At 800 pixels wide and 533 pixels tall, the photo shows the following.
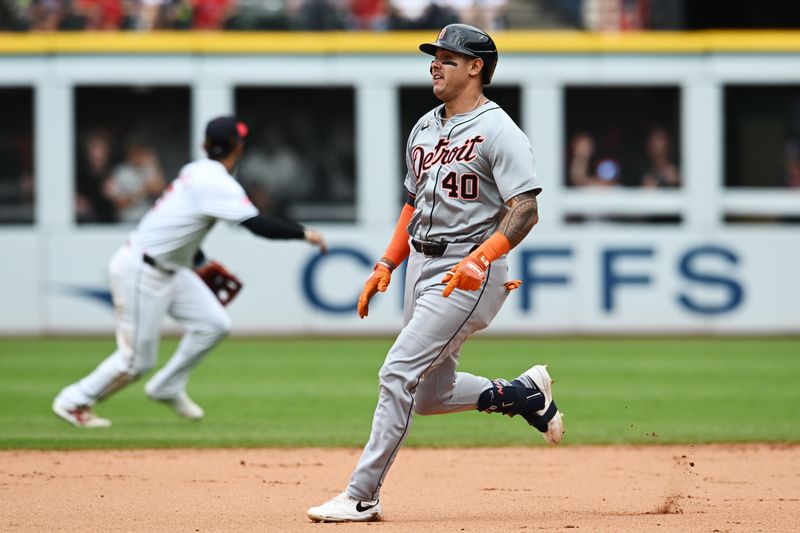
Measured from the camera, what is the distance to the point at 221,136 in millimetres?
8922

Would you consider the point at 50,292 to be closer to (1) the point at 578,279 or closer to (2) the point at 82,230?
(2) the point at 82,230

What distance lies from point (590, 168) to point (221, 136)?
29.4ft

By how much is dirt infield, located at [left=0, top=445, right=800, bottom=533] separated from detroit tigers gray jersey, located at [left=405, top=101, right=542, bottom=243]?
128 centimetres

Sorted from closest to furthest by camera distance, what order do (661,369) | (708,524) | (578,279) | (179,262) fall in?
(708,524)
(179,262)
(661,369)
(578,279)

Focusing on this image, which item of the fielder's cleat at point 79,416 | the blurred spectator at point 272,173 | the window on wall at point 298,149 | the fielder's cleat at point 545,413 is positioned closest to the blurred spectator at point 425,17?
the window on wall at point 298,149

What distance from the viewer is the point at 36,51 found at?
55.6 ft

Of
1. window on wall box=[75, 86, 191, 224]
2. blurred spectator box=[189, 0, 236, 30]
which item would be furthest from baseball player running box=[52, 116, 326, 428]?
blurred spectator box=[189, 0, 236, 30]

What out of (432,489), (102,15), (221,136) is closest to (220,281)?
(221,136)

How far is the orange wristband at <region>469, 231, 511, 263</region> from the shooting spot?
18.5ft

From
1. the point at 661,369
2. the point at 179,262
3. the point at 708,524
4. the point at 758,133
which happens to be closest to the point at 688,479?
the point at 708,524

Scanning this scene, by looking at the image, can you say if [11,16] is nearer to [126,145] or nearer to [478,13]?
[126,145]

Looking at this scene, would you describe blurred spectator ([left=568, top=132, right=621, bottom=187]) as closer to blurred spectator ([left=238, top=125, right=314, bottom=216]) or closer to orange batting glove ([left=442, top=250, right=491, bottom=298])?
blurred spectator ([left=238, top=125, right=314, bottom=216])

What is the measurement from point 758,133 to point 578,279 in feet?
10.1

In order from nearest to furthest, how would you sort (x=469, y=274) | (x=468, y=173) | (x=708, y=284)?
(x=469, y=274) < (x=468, y=173) < (x=708, y=284)
